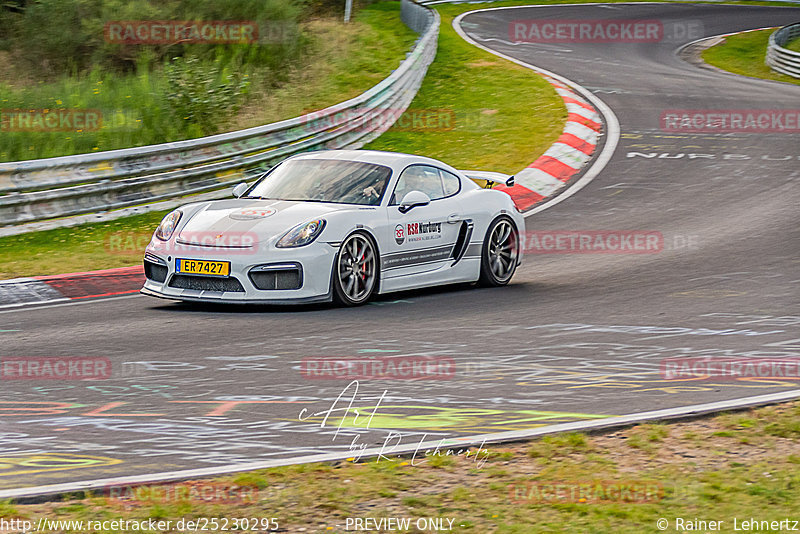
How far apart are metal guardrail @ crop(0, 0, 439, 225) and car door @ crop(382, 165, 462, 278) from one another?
4.58m

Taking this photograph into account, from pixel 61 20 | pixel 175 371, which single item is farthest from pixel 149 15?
pixel 175 371

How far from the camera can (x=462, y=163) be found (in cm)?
1697

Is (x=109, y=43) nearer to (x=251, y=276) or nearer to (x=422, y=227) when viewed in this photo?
(x=422, y=227)

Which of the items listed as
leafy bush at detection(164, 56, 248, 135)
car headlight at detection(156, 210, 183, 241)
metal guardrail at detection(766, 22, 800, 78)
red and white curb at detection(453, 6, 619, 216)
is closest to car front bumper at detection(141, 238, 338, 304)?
car headlight at detection(156, 210, 183, 241)

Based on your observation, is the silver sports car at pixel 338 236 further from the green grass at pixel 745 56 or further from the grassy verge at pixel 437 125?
the green grass at pixel 745 56

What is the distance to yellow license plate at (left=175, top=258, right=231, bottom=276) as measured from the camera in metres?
8.80

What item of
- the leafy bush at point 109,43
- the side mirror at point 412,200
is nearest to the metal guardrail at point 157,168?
the side mirror at point 412,200

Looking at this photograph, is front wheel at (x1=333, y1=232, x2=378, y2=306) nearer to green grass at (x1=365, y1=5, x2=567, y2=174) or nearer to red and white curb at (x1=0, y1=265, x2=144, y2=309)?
red and white curb at (x1=0, y1=265, x2=144, y2=309)

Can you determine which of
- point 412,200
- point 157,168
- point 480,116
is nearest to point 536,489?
point 412,200

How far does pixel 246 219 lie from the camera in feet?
30.2

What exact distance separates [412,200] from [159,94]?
7.80 m

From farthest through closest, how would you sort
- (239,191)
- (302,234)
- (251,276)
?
(239,191)
(302,234)
(251,276)

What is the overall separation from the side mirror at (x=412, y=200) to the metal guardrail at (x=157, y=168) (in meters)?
4.85

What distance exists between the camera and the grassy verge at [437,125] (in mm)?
11820
